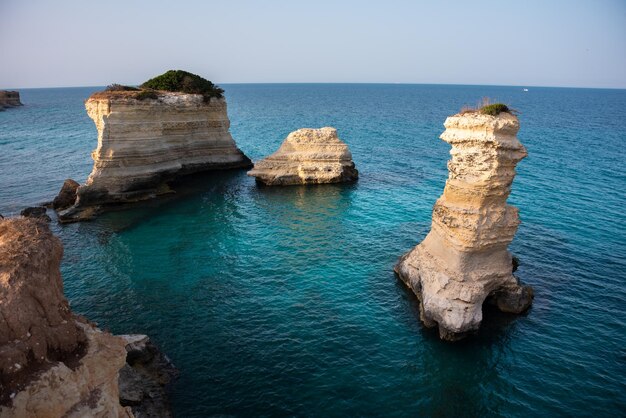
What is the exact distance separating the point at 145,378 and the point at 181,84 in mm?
45734

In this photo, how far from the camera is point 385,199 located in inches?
1762

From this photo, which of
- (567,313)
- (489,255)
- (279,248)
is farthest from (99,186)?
(567,313)

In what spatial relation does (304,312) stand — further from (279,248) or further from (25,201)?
(25,201)

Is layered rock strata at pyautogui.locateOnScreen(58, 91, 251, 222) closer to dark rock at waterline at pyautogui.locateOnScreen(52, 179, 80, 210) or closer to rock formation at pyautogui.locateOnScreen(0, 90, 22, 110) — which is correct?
dark rock at waterline at pyautogui.locateOnScreen(52, 179, 80, 210)

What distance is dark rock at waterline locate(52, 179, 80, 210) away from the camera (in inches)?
1681

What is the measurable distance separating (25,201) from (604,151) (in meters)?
79.6

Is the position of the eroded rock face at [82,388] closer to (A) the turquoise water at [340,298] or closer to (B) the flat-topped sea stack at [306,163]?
(A) the turquoise water at [340,298]

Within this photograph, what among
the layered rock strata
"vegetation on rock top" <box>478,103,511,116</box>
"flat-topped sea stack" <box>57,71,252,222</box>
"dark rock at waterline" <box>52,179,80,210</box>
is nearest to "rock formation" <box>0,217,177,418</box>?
"vegetation on rock top" <box>478,103,511,116</box>

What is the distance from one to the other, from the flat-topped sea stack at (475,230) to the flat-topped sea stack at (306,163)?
26376mm

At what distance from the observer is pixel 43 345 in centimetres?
1029

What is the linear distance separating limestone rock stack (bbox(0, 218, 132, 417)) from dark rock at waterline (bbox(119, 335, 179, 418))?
527cm

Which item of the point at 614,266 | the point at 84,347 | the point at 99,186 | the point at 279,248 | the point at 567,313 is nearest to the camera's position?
the point at 84,347

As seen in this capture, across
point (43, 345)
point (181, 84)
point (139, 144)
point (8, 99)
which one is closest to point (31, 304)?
point (43, 345)

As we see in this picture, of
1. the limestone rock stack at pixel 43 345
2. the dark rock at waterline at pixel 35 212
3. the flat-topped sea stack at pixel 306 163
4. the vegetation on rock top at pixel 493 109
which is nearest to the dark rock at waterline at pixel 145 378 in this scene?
the limestone rock stack at pixel 43 345
